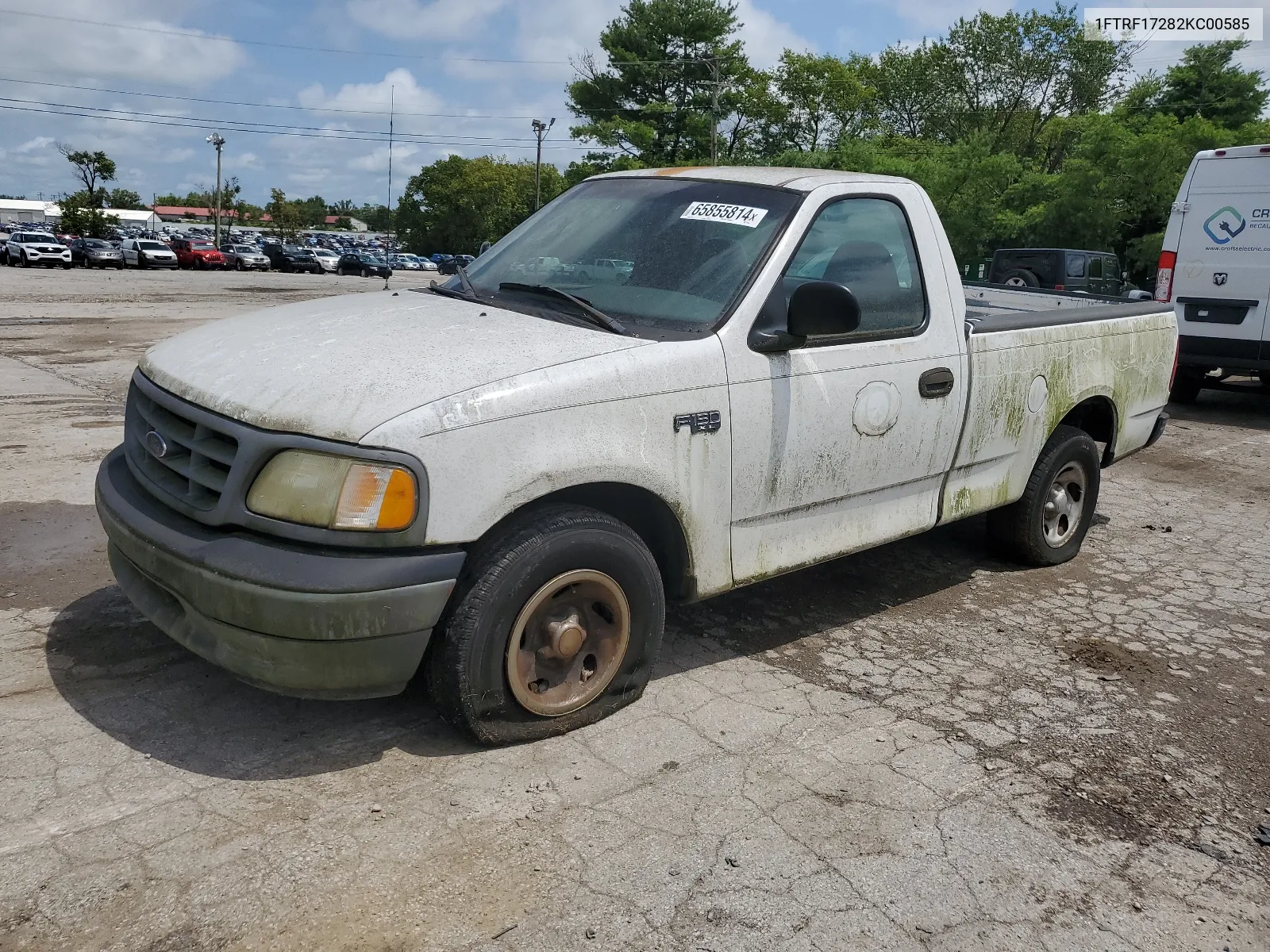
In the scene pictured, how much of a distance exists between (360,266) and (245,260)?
5.72 m

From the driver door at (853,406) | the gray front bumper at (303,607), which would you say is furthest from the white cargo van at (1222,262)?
the gray front bumper at (303,607)

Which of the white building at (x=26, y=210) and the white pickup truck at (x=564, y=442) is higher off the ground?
the white building at (x=26, y=210)

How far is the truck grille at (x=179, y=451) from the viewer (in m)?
3.06

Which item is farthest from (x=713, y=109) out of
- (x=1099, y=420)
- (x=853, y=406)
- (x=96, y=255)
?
(x=853, y=406)

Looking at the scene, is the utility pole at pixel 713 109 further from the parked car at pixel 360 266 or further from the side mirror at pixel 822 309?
the side mirror at pixel 822 309

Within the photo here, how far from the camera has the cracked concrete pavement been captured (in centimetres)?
257

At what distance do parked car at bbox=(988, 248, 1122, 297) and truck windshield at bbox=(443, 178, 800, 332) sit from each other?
51.9 feet

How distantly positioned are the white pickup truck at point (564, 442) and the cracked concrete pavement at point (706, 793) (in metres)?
0.35

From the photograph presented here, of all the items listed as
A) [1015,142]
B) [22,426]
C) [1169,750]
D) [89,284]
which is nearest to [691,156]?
[1015,142]

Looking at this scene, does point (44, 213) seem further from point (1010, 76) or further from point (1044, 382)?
point (1044, 382)

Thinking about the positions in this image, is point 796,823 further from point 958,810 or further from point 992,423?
point 992,423

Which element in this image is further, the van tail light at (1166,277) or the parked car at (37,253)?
the parked car at (37,253)

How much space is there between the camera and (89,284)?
29922 mm

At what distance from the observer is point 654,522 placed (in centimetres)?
365
